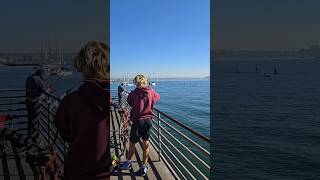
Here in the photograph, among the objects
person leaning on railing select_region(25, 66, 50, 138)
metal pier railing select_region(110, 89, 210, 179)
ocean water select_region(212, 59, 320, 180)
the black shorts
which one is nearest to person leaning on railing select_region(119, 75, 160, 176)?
the black shorts

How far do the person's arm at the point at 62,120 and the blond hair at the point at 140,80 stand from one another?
83.1 inches

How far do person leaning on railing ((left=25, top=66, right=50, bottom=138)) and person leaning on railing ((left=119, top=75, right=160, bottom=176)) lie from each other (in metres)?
1.10

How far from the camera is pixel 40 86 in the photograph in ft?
14.5

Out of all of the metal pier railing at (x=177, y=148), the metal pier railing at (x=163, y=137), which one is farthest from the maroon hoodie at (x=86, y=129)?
the metal pier railing at (x=177, y=148)

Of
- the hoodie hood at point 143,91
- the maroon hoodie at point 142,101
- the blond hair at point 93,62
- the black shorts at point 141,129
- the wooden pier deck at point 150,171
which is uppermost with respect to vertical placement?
the blond hair at point 93,62

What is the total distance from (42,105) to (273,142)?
40.5m

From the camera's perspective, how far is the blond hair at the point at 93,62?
1.67m

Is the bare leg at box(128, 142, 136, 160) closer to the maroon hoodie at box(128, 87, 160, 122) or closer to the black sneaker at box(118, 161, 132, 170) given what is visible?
the black sneaker at box(118, 161, 132, 170)

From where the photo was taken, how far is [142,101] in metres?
3.78

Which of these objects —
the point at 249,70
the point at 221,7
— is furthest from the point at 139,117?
the point at 249,70

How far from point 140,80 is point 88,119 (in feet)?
6.95

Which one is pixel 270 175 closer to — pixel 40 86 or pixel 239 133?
pixel 239 133

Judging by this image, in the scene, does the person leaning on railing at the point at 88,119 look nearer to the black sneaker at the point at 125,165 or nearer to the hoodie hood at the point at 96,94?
the hoodie hood at the point at 96,94

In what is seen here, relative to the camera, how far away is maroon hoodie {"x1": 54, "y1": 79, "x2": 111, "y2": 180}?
1.61 m
